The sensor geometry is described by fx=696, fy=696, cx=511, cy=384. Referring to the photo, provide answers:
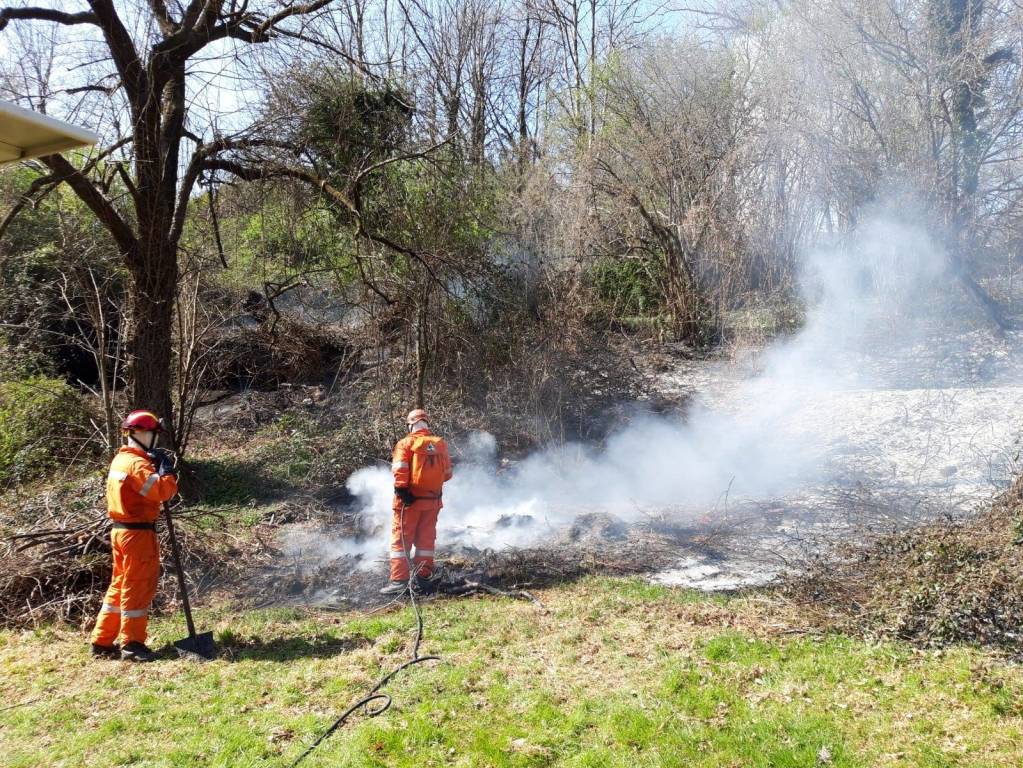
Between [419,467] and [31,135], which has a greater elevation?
[31,135]

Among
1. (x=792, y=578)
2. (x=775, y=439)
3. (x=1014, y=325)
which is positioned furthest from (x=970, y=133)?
(x=792, y=578)

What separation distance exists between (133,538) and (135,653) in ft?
2.95

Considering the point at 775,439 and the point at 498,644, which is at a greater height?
the point at 775,439

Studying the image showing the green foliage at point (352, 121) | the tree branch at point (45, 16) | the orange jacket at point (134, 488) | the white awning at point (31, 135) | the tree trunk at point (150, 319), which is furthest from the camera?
the green foliage at point (352, 121)

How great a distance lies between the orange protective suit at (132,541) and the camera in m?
5.44

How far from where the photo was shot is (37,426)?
36.6ft

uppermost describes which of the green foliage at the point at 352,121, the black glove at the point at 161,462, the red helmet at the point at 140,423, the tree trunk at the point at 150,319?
the green foliage at the point at 352,121

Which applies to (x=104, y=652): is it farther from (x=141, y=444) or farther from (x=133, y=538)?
(x=141, y=444)

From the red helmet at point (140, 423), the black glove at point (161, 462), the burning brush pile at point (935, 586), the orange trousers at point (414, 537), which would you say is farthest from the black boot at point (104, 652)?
the burning brush pile at point (935, 586)

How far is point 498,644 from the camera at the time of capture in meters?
5.56

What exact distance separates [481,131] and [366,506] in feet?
28.3

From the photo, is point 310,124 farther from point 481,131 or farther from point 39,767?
point 39,767

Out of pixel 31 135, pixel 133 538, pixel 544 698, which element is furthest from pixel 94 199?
pixel 544 698

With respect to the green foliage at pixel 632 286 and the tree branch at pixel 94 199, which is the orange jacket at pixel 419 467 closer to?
the tree branch at pixel 94 199
